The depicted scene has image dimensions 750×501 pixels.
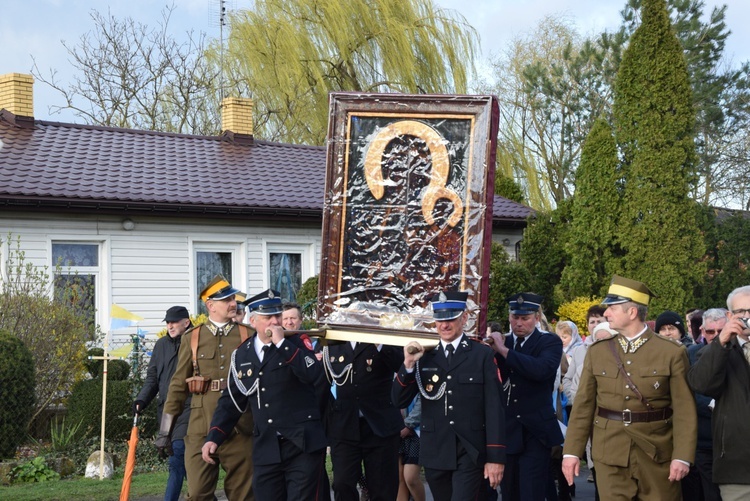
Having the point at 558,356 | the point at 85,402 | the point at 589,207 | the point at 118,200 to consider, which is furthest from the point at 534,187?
the point at 558,356

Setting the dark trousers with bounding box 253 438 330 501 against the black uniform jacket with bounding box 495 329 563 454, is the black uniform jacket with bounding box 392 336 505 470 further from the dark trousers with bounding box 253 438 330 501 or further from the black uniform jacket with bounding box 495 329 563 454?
the black uniform jacket with bounding box 495 329 563 454

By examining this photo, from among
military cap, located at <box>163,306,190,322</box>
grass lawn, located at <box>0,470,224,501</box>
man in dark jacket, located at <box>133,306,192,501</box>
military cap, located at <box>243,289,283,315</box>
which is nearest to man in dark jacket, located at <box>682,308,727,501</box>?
military cap, located at <box>243,289,283,315</box>

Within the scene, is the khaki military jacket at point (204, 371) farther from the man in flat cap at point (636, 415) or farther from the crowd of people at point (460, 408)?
the man in flat cap at point (636, 415)

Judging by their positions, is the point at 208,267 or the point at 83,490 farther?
the point at 208,267

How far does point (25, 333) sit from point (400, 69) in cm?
1909

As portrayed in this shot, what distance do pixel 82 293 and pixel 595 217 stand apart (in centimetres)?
1035

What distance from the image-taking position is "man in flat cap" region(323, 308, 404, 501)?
8.58 m

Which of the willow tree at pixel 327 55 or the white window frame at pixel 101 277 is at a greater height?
the willow tree at pixel 327 55

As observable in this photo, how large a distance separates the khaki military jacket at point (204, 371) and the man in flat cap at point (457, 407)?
2220 mm

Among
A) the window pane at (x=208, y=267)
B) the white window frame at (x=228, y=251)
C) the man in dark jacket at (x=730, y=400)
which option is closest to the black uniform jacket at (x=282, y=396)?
the man in dark jacket at (x=730, y=400)

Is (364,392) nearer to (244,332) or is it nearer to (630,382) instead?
(244,332)

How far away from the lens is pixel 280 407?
7949 mm

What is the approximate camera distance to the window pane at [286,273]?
71.6ft

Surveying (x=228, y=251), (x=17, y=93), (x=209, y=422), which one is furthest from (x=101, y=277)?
(x=209, y=422)
